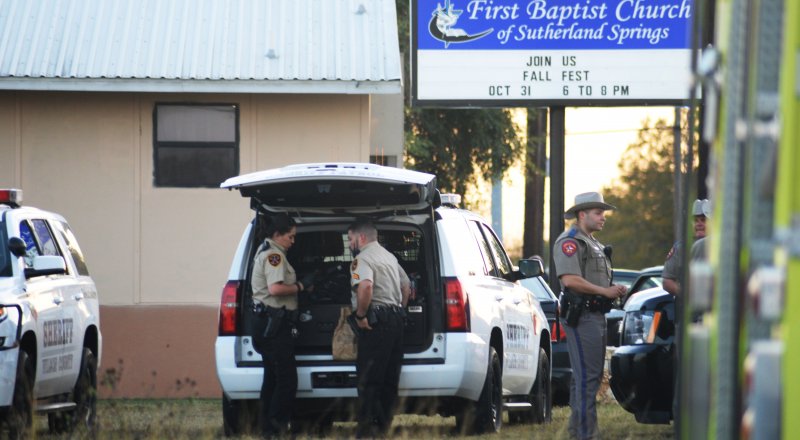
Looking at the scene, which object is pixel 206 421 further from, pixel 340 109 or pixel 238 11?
pixel 238 11

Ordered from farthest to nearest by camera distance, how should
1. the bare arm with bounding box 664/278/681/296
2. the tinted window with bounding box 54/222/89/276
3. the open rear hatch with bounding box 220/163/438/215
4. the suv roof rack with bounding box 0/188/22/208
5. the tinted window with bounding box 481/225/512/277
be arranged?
1. the tinted window with bounding box 54/222/89/276
2. the tinted window with bounding box 481/225/512/277
3. the suv roof rack with bounding box 0/188/22/208
4. the bare arm with bounding box 664/278/681/296
5. the open rear hatch with bounding box 220/163/438/215

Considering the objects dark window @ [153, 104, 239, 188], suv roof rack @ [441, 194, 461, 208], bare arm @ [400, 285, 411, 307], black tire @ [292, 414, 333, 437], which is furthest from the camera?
dark window @ [153, 104, 239, 188]

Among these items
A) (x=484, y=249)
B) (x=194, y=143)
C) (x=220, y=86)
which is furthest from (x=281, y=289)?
(x=194, y=143)

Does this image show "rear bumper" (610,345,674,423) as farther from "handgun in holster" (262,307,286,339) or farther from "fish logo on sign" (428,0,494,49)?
"fish logo on sign" (428,0,494,49)

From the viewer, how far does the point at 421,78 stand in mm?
17969

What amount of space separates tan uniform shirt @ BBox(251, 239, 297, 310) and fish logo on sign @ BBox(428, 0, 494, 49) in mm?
7946

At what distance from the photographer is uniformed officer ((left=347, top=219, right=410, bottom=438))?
33.6ft

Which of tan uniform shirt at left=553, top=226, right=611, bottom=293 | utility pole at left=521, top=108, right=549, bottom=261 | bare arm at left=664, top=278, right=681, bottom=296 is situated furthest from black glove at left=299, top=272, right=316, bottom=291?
utility pole at left=521, top=108, right=549, bottom=261

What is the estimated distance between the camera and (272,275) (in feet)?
34.0

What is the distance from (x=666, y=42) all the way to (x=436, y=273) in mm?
8355

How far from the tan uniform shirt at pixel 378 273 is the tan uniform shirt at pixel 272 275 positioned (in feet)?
1.43

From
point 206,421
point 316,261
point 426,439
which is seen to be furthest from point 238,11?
point 426,439

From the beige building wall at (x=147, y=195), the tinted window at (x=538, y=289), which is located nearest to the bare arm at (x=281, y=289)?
the tinted window at (x=538, y=289)

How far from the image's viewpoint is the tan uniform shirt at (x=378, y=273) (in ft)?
33.7
